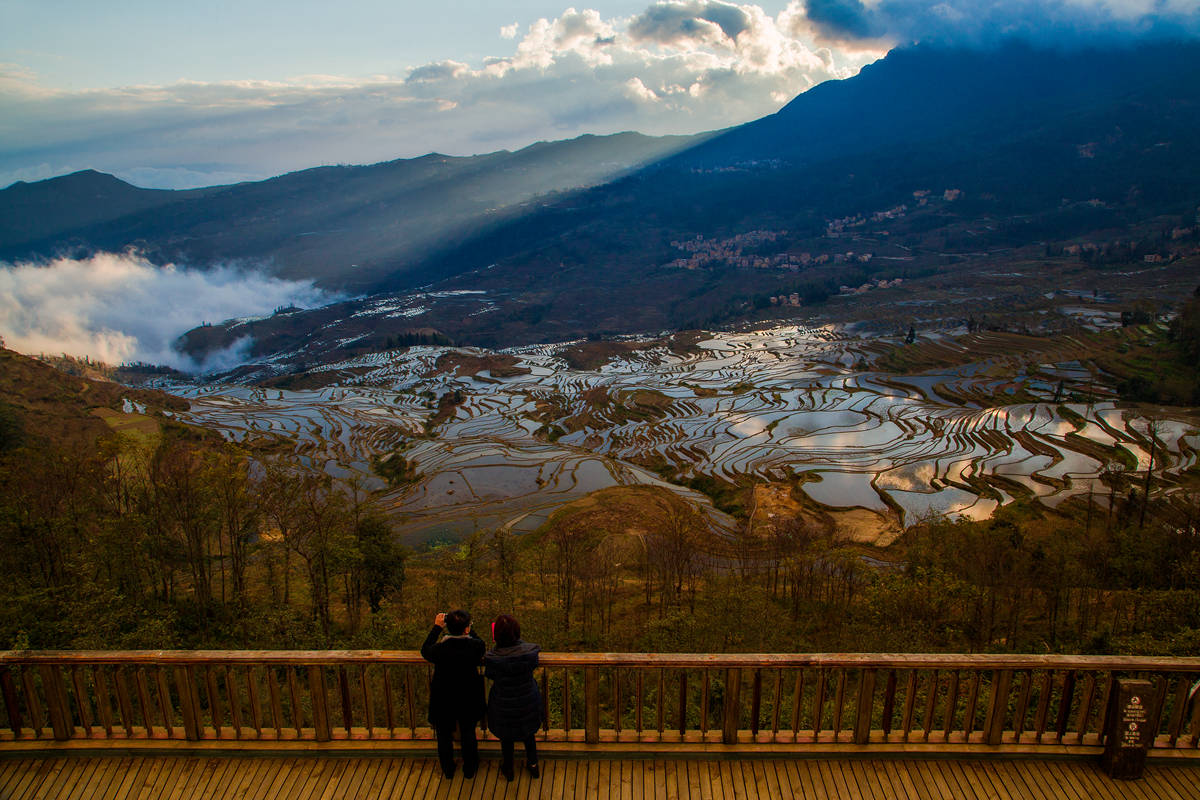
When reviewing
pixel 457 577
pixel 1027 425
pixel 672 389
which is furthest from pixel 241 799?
pixel 672 389

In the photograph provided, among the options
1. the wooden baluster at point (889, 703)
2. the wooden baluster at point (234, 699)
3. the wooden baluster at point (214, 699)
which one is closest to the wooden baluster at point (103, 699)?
the wooden baluster at point (214, 699)

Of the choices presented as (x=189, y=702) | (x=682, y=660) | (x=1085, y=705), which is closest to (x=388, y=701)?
(x=189, y=702)

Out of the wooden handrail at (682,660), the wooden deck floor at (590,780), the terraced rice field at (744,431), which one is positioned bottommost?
the terraced rice field at (744,431)

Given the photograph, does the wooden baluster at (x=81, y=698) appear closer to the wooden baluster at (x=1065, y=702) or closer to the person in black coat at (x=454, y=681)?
the person in black coat at (x=454, y=681)

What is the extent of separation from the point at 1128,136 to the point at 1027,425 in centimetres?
17866

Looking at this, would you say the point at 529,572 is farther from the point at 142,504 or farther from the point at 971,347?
the point at 971,347

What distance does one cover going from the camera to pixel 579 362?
96.4 metres

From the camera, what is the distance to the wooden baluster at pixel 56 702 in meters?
5.57

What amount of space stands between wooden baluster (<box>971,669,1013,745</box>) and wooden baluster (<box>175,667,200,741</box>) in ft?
22.0

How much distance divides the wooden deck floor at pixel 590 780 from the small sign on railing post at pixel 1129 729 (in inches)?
5.8

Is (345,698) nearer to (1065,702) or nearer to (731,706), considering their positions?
(731,706)

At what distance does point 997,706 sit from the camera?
550 centimetres

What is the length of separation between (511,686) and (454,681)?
0.48m

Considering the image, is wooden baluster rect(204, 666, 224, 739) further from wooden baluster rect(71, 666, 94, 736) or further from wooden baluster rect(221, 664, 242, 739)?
wooden baluster rect(71, 666, 94, 736)
